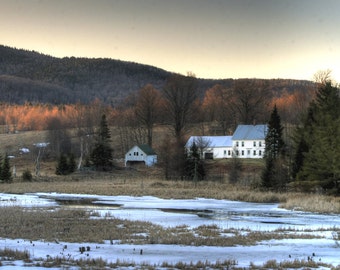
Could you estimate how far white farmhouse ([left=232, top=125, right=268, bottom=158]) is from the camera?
326 feet

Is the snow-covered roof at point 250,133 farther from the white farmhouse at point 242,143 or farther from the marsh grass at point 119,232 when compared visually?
the marsh grass at point 119,232

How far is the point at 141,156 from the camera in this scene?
98000mm

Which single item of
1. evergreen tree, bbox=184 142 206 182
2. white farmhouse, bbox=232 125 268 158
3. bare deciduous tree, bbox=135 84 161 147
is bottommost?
evergreen tree, bbox=184 142 206 182

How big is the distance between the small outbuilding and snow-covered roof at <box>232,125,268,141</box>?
18.0m

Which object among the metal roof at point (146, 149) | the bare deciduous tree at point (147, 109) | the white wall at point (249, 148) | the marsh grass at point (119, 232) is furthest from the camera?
the bare deciduous tree at point (147, 109)

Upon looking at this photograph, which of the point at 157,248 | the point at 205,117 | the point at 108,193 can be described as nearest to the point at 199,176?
the point at 108,193

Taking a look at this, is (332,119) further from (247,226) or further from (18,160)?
(18,160)

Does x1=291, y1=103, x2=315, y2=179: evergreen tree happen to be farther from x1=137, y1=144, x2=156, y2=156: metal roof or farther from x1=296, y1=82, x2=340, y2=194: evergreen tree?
x1=137, y1=144, x2=156, y2=156: metal roof

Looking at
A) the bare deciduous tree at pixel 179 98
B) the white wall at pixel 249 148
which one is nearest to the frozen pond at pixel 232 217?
the bare deciduous tree at pixel 179 98

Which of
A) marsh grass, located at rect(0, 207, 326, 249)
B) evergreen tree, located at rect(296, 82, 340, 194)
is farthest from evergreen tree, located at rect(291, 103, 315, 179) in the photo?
marsh grass, located at rect(0, 207, 326, 249)

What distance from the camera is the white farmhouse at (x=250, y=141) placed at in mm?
99438

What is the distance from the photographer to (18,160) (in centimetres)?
10794

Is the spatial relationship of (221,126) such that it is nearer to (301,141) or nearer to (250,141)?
(250,141)

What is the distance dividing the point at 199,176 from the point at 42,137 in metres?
85.6
